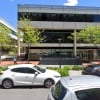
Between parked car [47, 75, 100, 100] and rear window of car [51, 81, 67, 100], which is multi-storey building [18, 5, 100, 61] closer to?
rear window of car [51, 81, 67, 100]

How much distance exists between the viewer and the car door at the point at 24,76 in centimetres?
1962

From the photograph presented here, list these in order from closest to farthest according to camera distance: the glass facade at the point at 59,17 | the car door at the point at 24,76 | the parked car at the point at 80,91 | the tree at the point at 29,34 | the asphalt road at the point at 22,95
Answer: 1. the parked car at the point at 80,91
2. the asphalt road at the point at 22,95
3. the car door at the point at 24,76
4. the tree at the point at 29,34
5. the glass facade at the point at 59,17

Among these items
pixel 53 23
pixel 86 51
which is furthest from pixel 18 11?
pixel 86 51

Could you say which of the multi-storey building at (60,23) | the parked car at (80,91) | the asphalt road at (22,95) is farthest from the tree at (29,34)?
the parked car at (80,91)

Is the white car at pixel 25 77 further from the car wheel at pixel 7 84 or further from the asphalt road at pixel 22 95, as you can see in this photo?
the asphalt road at pixel 22 95

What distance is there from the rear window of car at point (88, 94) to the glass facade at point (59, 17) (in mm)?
60108

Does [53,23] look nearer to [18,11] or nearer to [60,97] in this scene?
[18,11]

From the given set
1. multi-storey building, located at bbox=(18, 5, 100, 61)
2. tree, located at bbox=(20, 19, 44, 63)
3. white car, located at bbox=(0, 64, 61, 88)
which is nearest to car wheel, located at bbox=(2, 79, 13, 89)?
white car, located at bbox=(0, 64, 61, 88)

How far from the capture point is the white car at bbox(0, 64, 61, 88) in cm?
1966

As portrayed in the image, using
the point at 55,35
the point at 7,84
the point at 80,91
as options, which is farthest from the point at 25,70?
the point at 55,35

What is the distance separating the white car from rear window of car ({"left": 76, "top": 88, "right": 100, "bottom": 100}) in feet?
44.3

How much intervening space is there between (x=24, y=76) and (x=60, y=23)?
48.3 meters

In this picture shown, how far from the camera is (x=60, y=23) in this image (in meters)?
67.3

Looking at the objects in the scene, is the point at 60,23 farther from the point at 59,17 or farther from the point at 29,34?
the point at 29,34
